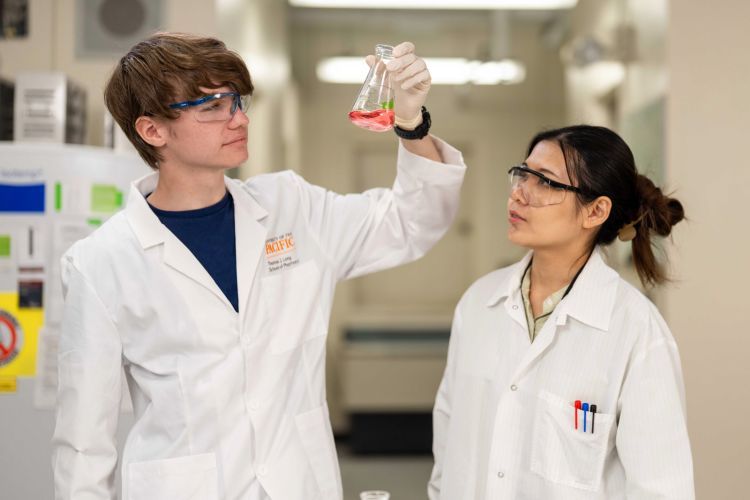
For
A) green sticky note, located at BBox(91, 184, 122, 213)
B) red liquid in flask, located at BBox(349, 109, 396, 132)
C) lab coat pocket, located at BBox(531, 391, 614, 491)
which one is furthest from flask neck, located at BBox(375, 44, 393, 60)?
green sticky note, located at BBox(91, 184, 122, 213)

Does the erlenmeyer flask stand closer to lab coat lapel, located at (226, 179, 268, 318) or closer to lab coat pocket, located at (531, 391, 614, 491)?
lab coat lapel, located at (226, 179, 268, 318)

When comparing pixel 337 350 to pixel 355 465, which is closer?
pixel 355 465

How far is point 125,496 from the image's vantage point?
5.87 ft

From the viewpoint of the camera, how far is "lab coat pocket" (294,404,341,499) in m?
1.86

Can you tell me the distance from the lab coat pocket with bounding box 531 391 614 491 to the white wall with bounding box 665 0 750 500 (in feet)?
6.17

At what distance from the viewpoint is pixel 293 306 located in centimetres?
192

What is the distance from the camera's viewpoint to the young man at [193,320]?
5.80 ft

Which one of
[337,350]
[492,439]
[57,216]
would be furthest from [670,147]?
[337,350]

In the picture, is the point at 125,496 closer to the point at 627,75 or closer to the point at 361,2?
the point at 627,75

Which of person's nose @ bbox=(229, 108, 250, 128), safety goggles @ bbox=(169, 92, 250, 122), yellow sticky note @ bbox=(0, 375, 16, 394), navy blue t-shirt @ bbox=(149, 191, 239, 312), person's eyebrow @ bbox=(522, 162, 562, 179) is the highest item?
safety goggles @ bbox=(169, 92, 250, 122)

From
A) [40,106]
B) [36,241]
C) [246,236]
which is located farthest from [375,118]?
[40,106]

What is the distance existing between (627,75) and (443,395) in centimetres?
278

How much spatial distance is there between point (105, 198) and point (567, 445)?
6.38 feet

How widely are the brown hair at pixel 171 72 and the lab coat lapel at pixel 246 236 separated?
0.24 metres
